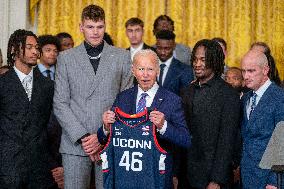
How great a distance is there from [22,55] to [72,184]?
94 cm

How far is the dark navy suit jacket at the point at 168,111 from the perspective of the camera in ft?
10.6

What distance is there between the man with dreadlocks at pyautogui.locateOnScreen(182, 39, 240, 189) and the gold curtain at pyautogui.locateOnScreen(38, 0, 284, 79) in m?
3.02

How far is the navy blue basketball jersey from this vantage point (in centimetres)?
321

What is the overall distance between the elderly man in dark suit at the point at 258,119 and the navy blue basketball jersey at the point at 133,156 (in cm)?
61

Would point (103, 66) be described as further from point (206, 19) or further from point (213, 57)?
point (206, 19)

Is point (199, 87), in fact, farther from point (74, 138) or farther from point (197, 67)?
point (74, 138)

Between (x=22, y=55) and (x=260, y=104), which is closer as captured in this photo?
(x=260, y=104)

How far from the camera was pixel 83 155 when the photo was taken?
3611 mm

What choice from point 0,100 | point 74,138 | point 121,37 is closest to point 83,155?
point 74,138

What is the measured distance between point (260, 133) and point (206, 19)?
3.47 meters

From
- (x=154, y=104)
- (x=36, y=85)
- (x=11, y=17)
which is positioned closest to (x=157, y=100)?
(x=154, y=104)

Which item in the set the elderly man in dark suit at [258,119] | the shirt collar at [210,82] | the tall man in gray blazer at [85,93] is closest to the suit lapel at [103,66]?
the tall man in gray blazer at [85,93]

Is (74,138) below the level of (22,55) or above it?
below

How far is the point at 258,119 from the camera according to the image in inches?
137
